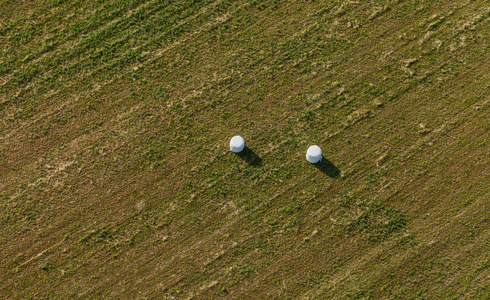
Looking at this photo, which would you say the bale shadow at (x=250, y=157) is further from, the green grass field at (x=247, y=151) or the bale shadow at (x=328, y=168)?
the bale shadow at (x=328, y=168)

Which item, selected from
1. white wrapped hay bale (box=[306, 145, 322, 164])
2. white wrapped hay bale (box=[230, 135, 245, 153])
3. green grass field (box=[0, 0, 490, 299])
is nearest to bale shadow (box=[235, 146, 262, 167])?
green grass field (box=[0, 0, 490, 299])

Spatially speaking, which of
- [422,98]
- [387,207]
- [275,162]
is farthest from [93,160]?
[422,98]

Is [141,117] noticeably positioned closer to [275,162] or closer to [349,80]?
[275,162]

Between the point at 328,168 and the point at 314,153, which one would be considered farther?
the point at 328,168

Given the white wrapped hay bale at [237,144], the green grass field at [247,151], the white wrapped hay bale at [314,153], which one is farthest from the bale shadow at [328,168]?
the white wrapped hay bale at [237,144]

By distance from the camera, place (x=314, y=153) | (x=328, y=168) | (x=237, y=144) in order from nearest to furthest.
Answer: (x=314, y=153)
(x=237, y=144)
(x=328, y=168)

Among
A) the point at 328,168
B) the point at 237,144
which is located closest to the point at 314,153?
the point at 328,168

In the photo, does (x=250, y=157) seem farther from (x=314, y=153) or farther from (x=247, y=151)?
(x=314, y=153)
